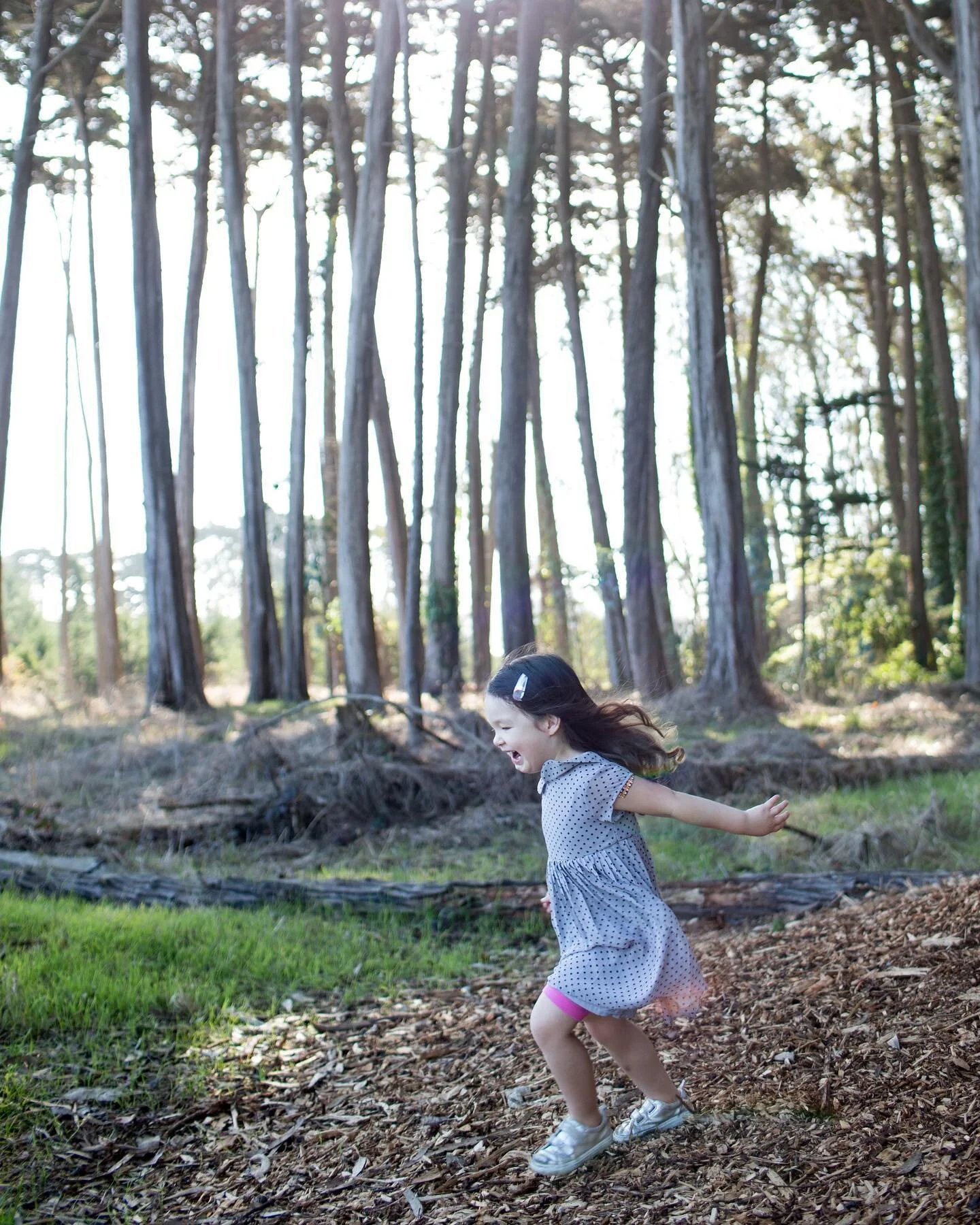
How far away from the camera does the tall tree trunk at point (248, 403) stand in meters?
16.8

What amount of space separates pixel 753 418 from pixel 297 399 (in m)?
10.7

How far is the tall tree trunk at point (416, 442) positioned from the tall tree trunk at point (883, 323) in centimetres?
728

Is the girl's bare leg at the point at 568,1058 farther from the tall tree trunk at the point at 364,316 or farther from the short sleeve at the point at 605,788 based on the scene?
the tall tree trunk at the point at 364,316

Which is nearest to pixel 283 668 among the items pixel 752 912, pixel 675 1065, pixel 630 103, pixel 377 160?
pixel 377 160

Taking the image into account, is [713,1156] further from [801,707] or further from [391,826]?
[801,707]

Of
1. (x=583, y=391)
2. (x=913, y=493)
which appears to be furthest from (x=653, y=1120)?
(x=583, y=391)

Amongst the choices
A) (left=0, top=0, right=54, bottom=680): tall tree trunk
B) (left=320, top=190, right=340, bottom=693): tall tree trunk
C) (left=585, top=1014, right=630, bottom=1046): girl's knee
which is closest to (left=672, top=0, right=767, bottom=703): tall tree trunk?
(left=0, top=0, right=54, bottom=680): tall tree trunk

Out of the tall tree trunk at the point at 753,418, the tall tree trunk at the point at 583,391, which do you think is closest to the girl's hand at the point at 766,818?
the tall tree trunk at the point at 583,391

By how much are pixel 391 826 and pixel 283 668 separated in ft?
32.9

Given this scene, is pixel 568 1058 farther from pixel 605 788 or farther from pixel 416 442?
pixel 416 442

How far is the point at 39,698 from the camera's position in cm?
1767

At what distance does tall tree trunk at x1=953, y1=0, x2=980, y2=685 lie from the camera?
1155 centimetres

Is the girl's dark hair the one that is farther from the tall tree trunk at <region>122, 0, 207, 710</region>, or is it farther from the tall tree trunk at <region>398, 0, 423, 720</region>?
the tall tree trunk at <region>122, 0, 207, 710</region>

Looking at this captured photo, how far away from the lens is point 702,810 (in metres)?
2.95
